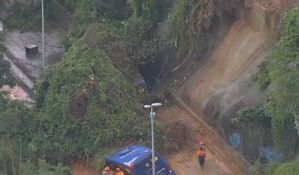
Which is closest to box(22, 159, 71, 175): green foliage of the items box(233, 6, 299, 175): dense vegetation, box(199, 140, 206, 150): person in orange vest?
box(199, 140, 206, 150): person in orange vest

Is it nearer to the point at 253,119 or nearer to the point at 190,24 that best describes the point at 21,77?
the point at 190,24

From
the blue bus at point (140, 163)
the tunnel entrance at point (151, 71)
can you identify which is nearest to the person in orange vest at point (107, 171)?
the blue bus at point (140, 163)

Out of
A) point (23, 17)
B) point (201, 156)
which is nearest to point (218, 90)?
point (201, 156)

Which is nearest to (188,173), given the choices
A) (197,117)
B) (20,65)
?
(197,117)

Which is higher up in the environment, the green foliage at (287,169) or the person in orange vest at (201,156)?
the person in orange vest at (201,156)

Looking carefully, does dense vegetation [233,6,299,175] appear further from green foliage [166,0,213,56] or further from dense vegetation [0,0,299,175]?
green foliage [166,0,213,56]

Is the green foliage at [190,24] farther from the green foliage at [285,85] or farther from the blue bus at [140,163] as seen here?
the blue bus at [140,163]
